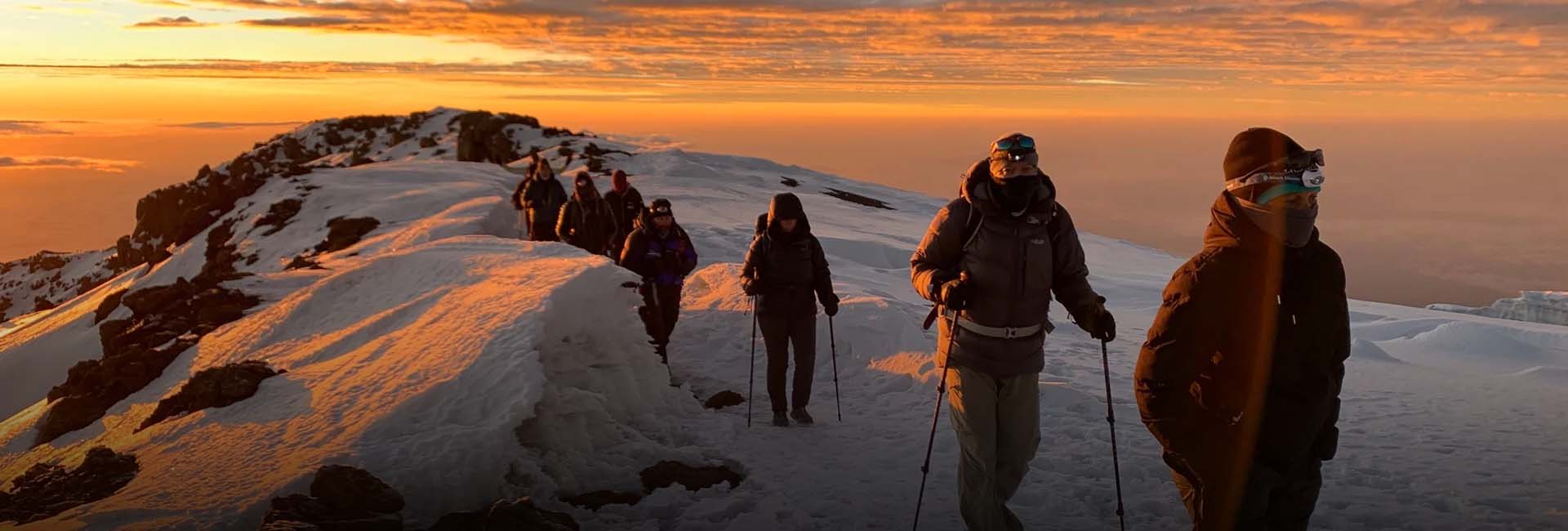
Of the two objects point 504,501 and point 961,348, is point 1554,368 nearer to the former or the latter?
point 961,348

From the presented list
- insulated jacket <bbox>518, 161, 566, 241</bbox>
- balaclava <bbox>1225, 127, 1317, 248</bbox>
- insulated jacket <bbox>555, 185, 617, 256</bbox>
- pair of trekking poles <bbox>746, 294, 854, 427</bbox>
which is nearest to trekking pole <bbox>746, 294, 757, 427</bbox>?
pair of trekking poles <bbox>746, 294, 854, 427</bbox>

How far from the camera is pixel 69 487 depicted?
699 cm

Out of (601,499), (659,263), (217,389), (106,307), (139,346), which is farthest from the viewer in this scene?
(106,307)

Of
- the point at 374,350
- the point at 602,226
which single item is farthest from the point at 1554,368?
the point at 374,350

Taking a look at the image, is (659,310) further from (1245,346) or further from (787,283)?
(1245,346)

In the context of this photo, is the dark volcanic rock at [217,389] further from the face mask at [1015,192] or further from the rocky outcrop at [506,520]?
the face mask at [1015,192]

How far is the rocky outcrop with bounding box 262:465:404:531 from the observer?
5730mm

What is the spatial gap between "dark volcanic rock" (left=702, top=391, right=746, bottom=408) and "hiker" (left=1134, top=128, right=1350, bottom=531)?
21.0 feet

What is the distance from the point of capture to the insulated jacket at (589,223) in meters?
14.0

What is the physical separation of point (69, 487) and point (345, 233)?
1920cm

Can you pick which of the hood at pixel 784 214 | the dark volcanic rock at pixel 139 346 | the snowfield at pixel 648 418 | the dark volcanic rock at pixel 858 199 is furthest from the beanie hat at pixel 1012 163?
the dark volcanic rock at pixel 858 199

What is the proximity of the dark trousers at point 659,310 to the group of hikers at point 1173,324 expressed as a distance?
2146 millimetres

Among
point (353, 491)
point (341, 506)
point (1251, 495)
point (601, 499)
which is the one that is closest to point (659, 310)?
point (601, 499)

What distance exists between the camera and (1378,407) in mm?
9742
